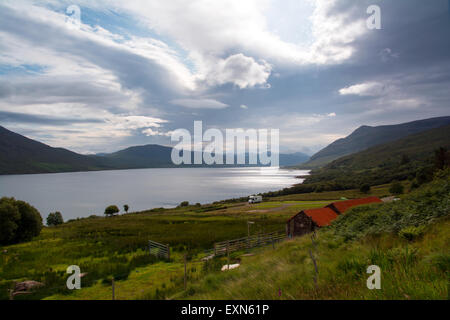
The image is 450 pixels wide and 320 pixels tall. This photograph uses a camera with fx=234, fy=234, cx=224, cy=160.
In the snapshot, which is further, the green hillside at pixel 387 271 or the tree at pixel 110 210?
the tree at pixel 110 210

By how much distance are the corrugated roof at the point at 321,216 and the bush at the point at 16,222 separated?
44.4m

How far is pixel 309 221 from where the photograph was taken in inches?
1080

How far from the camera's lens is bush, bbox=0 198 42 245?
1428 inches

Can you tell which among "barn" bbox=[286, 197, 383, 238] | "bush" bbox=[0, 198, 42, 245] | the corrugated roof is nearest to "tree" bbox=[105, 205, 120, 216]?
"bush" bbox=[0, 198, 42, 245]

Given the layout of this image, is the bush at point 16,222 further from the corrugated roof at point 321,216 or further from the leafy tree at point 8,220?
the corrugated roof at point 321,216

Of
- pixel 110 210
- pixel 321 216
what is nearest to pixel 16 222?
pixel 110 210

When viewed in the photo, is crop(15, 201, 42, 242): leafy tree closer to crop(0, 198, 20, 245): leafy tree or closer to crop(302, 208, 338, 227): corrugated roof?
crop(0, 198, 20, 245): leafy tree

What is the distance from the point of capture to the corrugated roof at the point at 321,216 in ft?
89.7

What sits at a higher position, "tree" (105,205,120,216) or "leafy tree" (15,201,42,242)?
"leafy tree" (15,201,42,242)

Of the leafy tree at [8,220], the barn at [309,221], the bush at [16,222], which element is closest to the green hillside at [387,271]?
the barn at [309,221]
